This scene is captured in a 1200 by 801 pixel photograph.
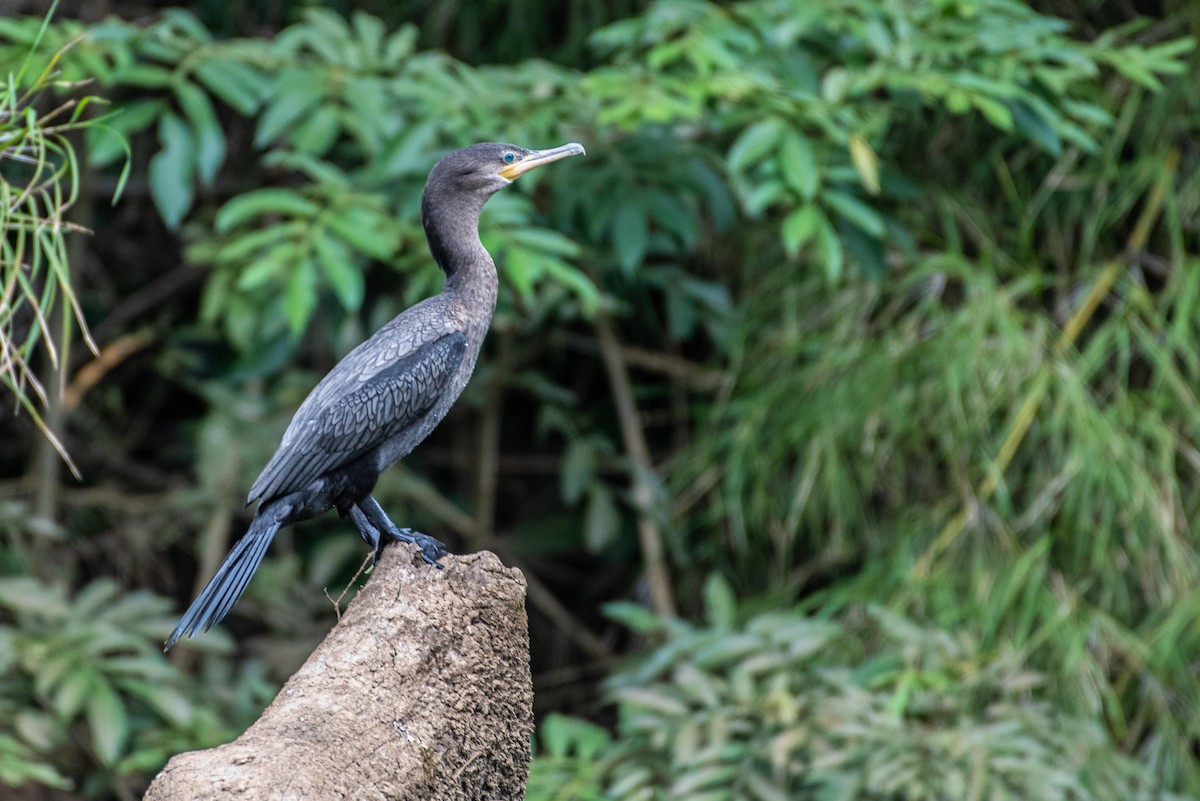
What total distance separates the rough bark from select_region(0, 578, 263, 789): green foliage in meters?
2.30

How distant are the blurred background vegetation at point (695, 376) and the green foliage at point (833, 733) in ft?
0.06

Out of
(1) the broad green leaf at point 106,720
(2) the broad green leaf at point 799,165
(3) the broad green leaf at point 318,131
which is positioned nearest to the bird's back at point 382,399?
(3) the broad green leaf at point 318,131

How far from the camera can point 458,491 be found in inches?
280

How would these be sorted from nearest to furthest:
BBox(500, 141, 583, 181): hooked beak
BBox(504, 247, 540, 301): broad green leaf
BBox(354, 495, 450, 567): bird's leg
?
BBox(354, 495, 450, 567): bird's leg < BBox(500, 141, 583, 181): hooked beak < BBox(504, 247, 540, 301): broad green leaf

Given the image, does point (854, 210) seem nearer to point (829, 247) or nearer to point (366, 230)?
point (829, 247)

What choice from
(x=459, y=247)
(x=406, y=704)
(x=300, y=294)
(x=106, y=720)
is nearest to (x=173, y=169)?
(x=300, y=294)

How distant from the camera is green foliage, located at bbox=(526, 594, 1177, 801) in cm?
476

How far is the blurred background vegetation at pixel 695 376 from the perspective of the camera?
495cm

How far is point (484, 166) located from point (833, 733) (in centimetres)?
219

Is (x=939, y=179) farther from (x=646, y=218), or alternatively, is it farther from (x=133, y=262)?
(x=133, y=262)

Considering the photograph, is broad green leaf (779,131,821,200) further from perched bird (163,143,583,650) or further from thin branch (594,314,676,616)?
thin branch (594,314,676,616)

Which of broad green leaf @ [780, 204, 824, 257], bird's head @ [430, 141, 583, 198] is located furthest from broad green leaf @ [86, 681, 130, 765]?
broad green leaf @ [780, 204, 824, 257]

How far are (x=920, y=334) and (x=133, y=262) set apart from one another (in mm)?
3526

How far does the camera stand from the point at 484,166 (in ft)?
12.0
